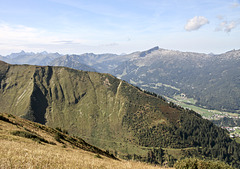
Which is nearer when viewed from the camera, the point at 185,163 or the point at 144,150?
the point at 185,163

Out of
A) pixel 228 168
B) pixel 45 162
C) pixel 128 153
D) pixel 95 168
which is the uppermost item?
pixel 45 162

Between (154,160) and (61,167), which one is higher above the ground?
(61,167)

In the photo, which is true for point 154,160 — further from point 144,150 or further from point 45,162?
point 45,162

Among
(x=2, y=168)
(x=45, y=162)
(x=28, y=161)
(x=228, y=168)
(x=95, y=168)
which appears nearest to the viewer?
(x=2, y=168)

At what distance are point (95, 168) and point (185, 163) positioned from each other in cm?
1816

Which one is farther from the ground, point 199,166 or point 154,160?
point 199,166

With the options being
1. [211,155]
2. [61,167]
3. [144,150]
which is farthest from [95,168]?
[211,155]

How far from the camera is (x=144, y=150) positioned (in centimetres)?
19912

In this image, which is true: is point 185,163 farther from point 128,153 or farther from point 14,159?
point 128,153

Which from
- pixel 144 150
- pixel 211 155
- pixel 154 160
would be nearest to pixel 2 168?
pixel 154 160

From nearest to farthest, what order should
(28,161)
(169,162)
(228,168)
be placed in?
1. (28,161)
2. (228,168)
3. (169,162)

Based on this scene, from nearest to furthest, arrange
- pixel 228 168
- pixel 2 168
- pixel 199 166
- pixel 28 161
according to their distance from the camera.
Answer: pixel 2 168, pixel 28 161, pixel 199 166, pixel 228 168

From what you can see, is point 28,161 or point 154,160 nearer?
point 28,161

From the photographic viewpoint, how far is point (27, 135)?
93.7ft
